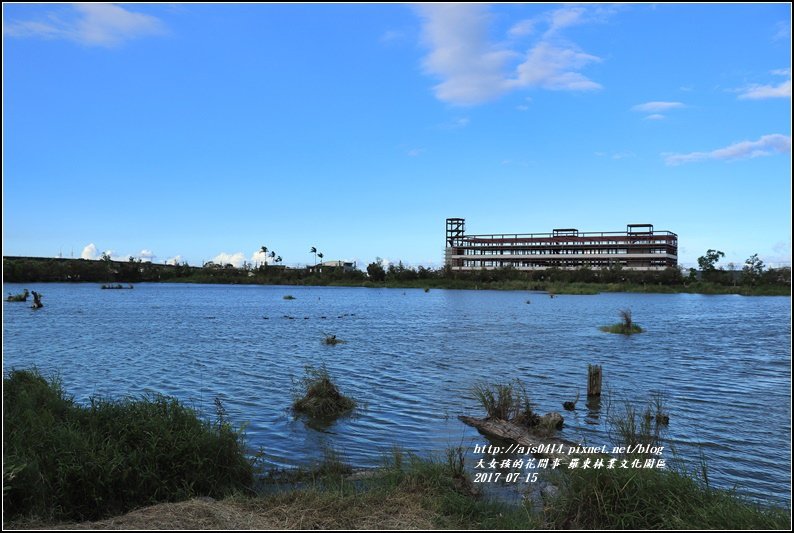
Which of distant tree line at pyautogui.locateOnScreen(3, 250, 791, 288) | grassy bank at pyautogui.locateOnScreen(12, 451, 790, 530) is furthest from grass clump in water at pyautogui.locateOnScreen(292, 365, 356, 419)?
distant tree line at pyautogui.locateOnScreen(3, 250, 791, 288)

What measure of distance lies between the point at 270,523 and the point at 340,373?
1553 centimetres

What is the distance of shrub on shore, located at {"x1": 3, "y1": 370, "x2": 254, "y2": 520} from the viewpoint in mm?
7875

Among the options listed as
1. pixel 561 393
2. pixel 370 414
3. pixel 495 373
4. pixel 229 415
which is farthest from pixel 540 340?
pixel 229 415

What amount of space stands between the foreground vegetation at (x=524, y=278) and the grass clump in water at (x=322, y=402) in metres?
106

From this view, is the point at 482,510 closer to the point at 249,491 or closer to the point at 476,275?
the point at 249,491

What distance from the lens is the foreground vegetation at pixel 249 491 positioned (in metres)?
7.28

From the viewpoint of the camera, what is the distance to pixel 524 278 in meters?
156

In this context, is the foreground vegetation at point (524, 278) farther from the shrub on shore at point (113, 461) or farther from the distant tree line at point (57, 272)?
the shrub on shore at point (113, 461)

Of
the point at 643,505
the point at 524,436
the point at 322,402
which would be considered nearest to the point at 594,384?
the point at 524,436

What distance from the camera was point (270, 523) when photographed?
7.22m

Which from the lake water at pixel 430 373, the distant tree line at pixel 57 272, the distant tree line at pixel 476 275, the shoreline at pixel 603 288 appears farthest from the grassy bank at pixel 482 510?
the distant tree line at pixel 57 272

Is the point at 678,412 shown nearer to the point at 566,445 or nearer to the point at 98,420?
the point at 566,445

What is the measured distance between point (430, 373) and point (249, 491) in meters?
14.3

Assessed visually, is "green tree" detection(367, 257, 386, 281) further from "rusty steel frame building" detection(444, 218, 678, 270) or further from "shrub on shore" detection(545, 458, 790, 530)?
"shrub on shore" detection(545, 458, 790, 530)
